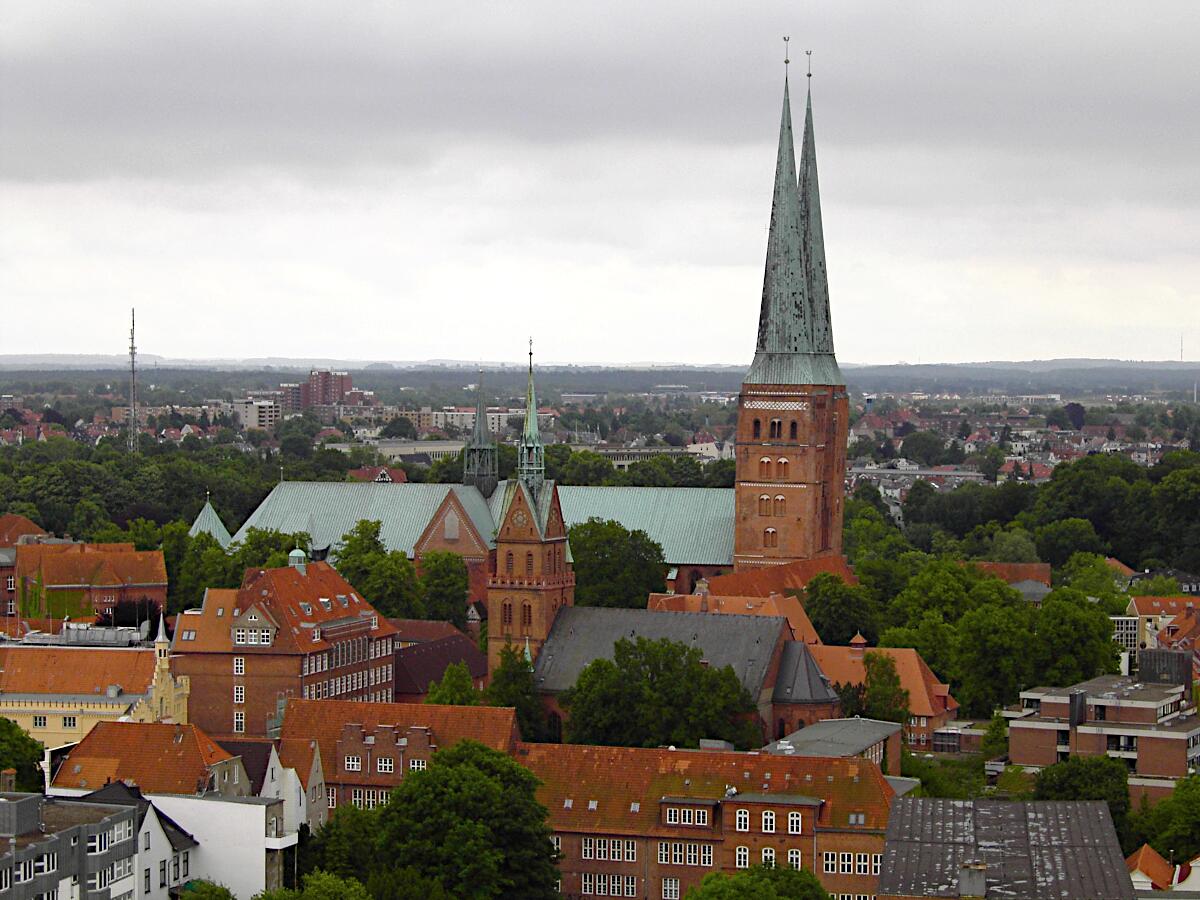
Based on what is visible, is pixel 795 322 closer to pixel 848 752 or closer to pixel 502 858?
pixel 848 752

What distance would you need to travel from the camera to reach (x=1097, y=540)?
180m

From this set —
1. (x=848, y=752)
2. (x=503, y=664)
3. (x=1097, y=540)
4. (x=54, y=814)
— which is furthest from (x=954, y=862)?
(x=1097, y=540)

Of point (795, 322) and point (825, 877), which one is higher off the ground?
point (795, 322)

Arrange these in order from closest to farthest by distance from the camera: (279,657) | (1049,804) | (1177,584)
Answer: (1049,804) → (279,657) → (1177,584)

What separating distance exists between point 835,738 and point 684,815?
12.8 meters

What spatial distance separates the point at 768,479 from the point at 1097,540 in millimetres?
53154

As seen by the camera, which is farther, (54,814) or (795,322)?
(795,322)

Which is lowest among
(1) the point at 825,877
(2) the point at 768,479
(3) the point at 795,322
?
(1) the point at 825,877

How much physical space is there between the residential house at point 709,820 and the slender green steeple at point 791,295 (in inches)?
2106

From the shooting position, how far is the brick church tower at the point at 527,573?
10694cm

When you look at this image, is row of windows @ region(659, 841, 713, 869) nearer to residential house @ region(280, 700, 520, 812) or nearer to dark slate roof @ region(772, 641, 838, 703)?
residential house @ region(280, 700, 520, 812)

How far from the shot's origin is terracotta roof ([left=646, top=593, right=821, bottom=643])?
115 metres

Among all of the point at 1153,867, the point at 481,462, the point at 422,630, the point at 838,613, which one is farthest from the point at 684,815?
the point at 481,462

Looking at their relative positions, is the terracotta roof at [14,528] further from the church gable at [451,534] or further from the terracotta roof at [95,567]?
the church gable at [451,534]
